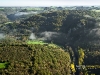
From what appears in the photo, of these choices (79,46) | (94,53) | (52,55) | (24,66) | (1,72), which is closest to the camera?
(1,72)

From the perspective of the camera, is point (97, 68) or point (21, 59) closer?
point (21, 59)

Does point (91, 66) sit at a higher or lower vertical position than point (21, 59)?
lower

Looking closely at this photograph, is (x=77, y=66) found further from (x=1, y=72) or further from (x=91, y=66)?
(x=1, y=72)

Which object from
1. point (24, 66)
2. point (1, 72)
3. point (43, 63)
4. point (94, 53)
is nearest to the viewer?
point (1, 72)

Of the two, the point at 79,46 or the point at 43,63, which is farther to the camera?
the point at 79,46

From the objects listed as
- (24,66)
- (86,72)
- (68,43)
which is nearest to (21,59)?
(24,66)

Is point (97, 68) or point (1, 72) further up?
point (1, 72)

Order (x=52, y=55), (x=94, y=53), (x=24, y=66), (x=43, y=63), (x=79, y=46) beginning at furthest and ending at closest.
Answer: (x=79, y=46)
(x=94, y=53)
(x=52, y=55)
(x=43, y=63)
(x=24, y=66)

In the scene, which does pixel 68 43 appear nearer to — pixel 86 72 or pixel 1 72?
pixel 86 72

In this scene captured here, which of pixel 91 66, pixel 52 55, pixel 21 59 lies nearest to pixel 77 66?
pixel 91 66
